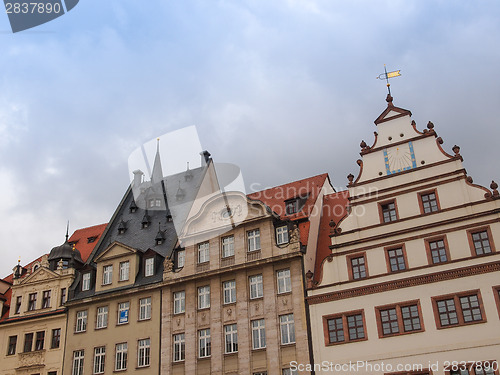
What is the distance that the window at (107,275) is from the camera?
3928 centimetres

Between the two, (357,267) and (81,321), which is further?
(81,321)

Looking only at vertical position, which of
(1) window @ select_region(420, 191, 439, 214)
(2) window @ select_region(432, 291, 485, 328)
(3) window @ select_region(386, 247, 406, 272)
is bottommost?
(2) window @ select_region(432, 291, 485, 328)

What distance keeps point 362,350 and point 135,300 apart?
14702 millimetres

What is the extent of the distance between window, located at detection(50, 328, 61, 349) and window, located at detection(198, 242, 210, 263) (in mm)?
10225

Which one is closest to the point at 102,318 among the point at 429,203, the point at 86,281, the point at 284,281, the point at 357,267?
the point at 86,281

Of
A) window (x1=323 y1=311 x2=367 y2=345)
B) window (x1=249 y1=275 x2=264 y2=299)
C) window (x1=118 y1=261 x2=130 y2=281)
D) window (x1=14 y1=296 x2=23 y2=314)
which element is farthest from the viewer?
window (x1=14 y1=296 x2=23 y2=314)

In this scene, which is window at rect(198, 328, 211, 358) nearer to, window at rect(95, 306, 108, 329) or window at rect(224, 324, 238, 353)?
window at rect(224, 324, 238, 353)

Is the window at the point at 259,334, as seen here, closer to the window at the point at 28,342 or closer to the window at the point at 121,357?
the window at the point at 121,357

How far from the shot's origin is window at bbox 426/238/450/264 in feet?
97.3

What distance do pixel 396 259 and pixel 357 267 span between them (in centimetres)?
203

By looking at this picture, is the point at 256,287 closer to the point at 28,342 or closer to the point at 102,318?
the point at 102,318

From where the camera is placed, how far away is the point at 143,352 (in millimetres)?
35469

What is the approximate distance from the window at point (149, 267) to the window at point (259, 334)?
835cm

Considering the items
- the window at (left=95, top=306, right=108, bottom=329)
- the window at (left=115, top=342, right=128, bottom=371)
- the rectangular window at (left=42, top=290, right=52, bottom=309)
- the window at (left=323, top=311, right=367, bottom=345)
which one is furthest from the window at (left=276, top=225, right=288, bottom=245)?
the rectangular window at (left=42, top=290, right=52, bottom=309)
